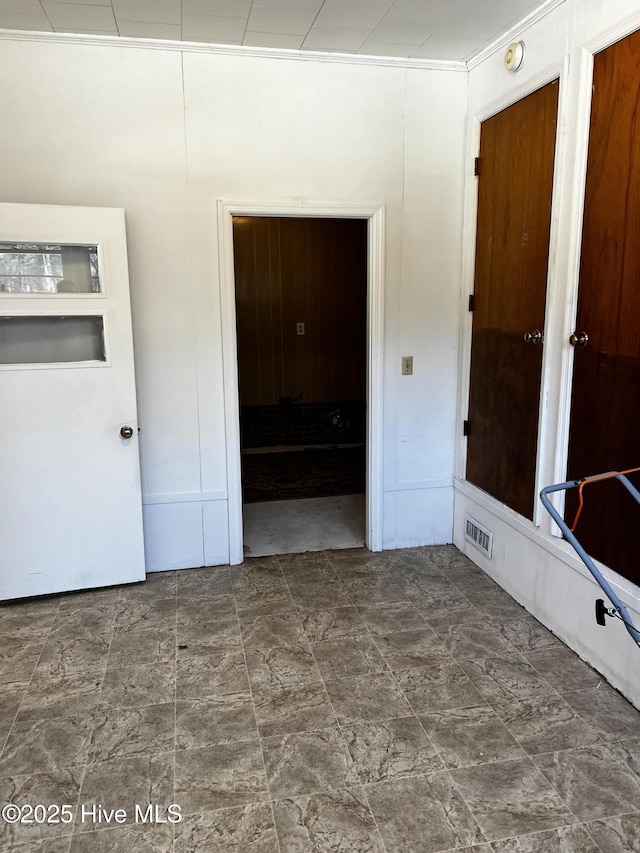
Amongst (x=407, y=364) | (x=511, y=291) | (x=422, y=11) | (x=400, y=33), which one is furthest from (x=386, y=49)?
(x=407, y=364)

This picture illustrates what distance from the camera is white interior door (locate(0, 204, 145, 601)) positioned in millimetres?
2885

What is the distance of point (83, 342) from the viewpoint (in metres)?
3.05

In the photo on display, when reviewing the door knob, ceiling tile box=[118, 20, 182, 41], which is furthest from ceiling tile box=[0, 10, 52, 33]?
the door knob

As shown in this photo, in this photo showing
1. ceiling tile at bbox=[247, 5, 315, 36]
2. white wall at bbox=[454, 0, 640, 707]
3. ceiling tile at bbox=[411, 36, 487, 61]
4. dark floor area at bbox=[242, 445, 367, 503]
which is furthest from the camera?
dark floor area at bbox=[242, 445, 367, 503]

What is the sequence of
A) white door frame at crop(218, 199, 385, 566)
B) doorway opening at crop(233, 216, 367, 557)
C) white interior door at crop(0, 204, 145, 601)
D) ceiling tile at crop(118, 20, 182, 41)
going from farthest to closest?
doorway opening at crop(233, 216, 367, 557) < white door frame at crop(218, 199, 385, 566) < white interior door at crop(0, 204, 145, 601) < ceiling tile at crop(118, 20, 182, 41)

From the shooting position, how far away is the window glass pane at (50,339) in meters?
2.95

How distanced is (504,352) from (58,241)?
226 cm

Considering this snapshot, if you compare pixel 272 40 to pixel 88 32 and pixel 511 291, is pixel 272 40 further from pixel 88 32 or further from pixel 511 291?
pixel 511 291

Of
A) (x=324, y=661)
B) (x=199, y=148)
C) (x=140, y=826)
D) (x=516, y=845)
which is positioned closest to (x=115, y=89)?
(x=199, y=148)

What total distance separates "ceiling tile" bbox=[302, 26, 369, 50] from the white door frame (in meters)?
0.76

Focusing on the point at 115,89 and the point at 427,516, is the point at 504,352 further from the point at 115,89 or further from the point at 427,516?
the point at 115,89

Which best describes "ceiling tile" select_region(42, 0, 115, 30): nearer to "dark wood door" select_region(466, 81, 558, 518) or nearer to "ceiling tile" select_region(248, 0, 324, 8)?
"ceiling tile" select_region(248, 0, 324, 8)

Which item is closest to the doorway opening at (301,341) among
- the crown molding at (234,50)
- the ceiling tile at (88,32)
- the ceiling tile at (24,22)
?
the crown molding at (234,50)

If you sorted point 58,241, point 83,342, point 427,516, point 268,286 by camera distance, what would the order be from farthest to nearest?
point 268,286
point 427,516
point 83,342
point 58,241
